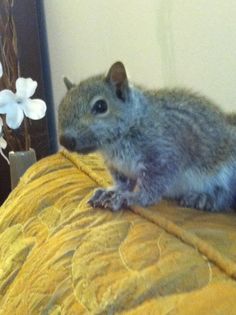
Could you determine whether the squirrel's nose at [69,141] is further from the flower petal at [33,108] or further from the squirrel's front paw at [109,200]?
the flower petal at [33,108]

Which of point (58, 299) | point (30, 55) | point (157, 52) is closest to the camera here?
point (58, 299)

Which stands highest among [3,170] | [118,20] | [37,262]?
[118,20]

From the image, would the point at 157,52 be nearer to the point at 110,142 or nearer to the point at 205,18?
the point at 205,18

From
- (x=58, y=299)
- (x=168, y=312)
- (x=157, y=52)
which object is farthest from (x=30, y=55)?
(x=168, y=312)

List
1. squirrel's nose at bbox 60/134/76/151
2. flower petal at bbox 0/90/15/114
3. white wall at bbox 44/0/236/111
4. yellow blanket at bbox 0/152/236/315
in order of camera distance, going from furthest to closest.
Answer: flower petal at bbox 0/90/15/114, white wall at bbox 44/0/236/111, squirrel's nose at bbox 60/134/76/151, yellow blanket at bbox 0/152/236/315

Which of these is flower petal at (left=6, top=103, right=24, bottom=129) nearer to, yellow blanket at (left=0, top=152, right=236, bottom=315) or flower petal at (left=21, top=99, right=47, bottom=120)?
flower petal at (left=21, top=99, right=47, bottom=120)

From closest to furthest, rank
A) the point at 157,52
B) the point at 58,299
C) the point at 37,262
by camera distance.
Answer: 1. the point at 58,299
2. the point at 37,262
3. the point at 157,52

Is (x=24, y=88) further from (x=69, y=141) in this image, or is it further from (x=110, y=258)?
(x=110, y=258)

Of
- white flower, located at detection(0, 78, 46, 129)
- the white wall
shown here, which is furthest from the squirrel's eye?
white flower, located at detection(0, 78, 46, 129)
